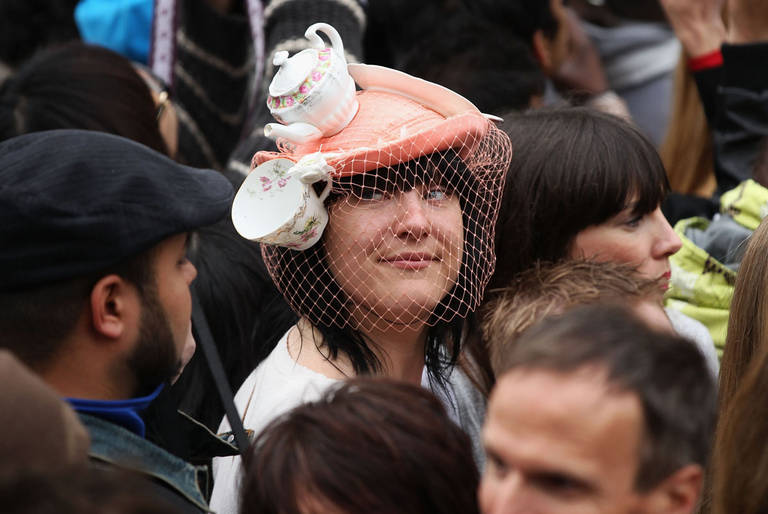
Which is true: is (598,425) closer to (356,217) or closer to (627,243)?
(356,217)

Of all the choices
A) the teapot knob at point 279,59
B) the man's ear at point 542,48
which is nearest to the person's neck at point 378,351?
the teapot knob at point 279,59

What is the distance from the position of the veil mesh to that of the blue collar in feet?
1.82

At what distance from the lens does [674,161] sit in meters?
4.23

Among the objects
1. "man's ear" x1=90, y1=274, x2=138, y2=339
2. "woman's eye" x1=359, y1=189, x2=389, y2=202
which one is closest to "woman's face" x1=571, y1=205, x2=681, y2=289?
"woman's eye" x1=359, y1=189, x2=389, y2=202

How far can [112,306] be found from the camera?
209 centimetres

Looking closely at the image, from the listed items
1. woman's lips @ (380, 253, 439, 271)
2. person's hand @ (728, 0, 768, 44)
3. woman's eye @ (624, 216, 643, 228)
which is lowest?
woman's eye @ (624, 216, 643, 228)

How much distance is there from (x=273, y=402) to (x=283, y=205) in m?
0.48

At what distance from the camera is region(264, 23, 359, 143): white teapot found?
2.37 metres

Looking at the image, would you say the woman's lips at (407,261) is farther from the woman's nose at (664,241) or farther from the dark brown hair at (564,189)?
the woman's nose at (664,241)

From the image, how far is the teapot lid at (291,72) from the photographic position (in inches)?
93.6

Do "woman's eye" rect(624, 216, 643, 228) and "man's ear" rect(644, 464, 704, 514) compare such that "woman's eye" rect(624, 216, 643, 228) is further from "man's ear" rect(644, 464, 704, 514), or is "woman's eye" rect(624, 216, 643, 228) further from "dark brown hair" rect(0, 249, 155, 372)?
"dark brown hair" rect(0, 249, 155, 372)

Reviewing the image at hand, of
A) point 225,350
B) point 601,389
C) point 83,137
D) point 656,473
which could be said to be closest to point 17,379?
point 83,137

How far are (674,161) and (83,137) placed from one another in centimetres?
285

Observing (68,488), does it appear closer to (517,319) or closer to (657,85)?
(517,319)
